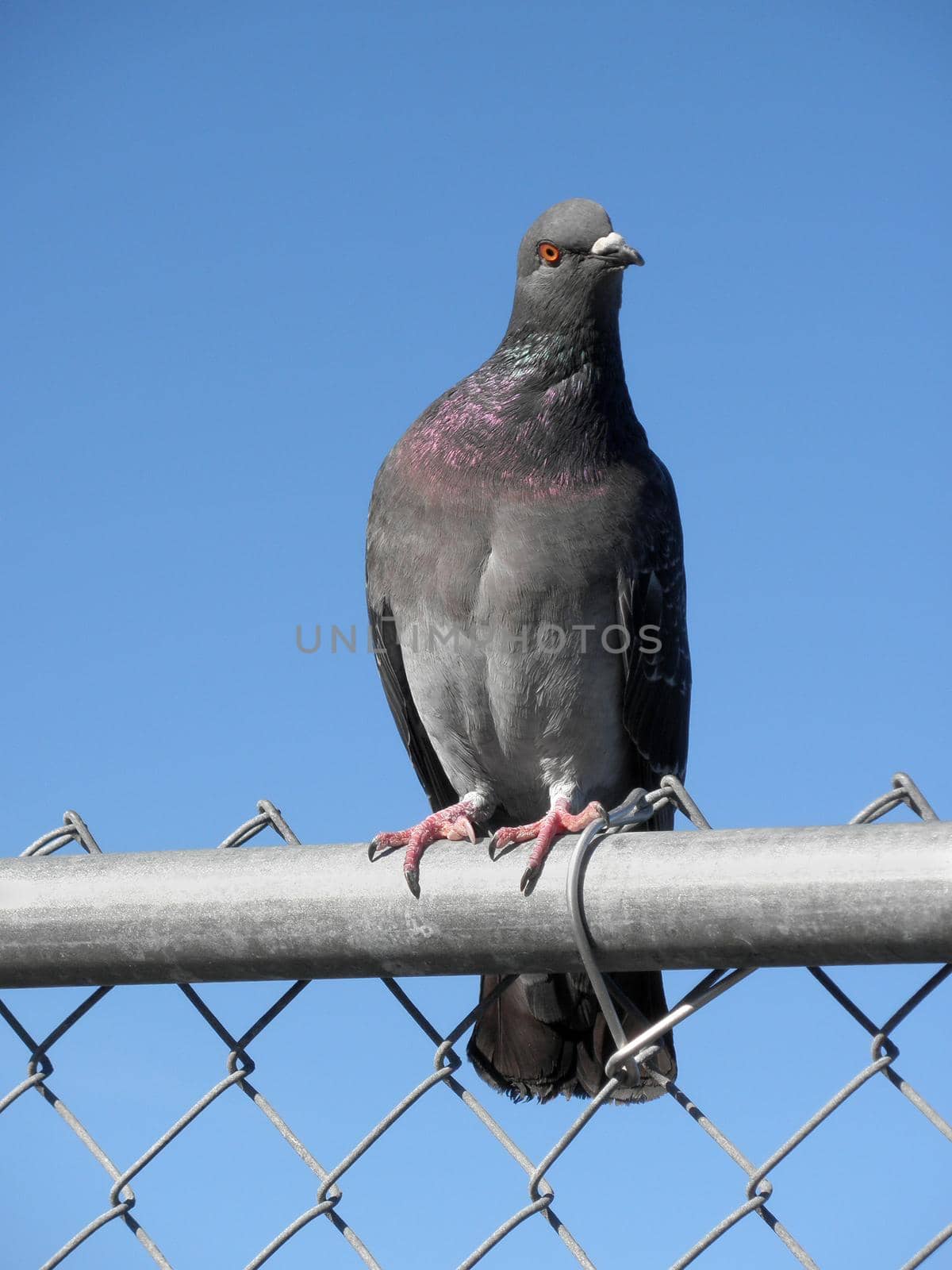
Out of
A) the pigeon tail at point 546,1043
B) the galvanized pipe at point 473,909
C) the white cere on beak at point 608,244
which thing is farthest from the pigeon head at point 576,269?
the galvanized pipe at point 473,909

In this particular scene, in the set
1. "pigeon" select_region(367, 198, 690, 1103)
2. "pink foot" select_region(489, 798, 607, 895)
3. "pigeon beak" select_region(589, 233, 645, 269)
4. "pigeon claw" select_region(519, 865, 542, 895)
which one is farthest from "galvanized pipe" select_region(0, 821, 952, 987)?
"pigeon beak" select_region(589, 233, 645, 269)

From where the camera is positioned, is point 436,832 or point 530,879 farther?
point 436,832

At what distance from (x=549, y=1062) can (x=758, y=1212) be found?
1.62m

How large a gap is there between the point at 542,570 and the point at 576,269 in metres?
1.13

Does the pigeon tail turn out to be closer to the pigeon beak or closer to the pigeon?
the pigeon

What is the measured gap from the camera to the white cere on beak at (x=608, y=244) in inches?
169

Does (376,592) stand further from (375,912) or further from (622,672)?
(375,912)

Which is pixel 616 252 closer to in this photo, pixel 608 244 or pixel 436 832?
pixel 608 244

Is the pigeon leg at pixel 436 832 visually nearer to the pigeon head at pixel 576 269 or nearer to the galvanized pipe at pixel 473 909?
the galvanized pipe at pixel 473 909

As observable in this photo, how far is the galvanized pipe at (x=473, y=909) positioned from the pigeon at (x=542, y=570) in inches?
67.9

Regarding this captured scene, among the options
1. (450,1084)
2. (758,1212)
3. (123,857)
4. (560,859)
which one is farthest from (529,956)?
(123,857)

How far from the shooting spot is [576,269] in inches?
174

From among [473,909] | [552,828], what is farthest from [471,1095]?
[552,828]

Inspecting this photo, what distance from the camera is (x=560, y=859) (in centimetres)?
173
